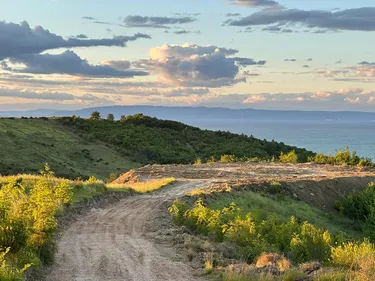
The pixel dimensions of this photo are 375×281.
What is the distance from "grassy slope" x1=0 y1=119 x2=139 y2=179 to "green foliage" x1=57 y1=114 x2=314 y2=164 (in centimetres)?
374

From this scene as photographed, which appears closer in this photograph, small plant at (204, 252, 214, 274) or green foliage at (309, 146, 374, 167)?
small plant at (204, 252, 214, 274)

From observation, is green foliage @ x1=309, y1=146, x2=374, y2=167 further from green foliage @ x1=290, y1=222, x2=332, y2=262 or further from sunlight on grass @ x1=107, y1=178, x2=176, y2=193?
green foliage @ x1=290, y1=222, x2=332, y2=262

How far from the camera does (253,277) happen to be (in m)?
11.1

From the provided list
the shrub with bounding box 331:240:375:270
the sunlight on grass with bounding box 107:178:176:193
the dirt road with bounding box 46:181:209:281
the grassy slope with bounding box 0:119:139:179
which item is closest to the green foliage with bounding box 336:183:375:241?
the sunlight on grass with bounding box 107:178:176:193

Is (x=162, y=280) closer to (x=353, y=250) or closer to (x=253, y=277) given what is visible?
(x=253, y=277)

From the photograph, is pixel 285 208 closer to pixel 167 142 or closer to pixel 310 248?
pixel 310 248

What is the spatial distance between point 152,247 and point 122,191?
44.7 ft

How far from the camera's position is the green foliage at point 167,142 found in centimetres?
7088

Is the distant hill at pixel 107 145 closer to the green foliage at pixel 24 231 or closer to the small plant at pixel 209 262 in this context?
the green foliage at pixel 24 231

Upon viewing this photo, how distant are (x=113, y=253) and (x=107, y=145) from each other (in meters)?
62.2

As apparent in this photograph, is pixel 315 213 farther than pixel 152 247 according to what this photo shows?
Yes

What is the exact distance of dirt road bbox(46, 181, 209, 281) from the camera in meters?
11.6

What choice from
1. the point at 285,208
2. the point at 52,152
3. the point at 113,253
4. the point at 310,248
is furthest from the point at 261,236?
the point at 52,152

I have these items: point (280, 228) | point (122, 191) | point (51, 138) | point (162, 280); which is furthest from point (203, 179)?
point (51, 138)
